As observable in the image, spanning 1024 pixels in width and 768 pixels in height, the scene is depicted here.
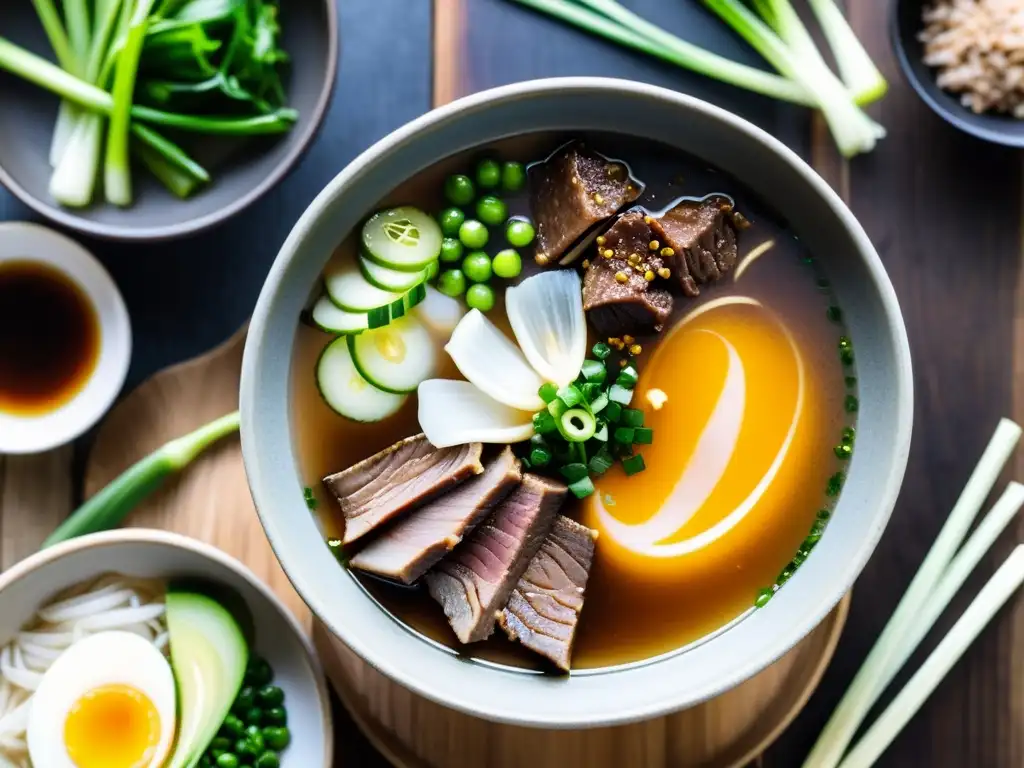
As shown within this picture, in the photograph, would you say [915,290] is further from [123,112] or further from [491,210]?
[123,112]

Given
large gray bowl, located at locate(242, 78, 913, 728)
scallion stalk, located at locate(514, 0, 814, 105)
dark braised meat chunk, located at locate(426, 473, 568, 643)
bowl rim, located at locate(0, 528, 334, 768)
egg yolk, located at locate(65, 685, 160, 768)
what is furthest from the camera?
scallion stalk, located at locate(514, 0, 814, 105)

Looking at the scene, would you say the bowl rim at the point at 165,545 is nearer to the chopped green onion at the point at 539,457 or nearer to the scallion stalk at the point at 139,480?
the scallion stalk at the point at 139,480

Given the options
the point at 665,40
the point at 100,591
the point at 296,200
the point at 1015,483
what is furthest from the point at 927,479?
the point at 100,591

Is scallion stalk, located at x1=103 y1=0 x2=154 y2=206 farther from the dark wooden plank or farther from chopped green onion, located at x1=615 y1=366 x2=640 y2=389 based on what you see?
the dark wooden plank

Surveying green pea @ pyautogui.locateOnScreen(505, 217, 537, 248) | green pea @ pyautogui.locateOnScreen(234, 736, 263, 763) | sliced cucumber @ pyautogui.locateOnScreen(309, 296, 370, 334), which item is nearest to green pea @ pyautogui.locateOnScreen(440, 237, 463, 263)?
green pea @ pyautogui.locateOnScreen(505, 217, 537, 248)

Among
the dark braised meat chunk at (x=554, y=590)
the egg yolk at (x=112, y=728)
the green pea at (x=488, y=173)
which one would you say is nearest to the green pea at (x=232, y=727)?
the egg yolk at (x=112, y=728)

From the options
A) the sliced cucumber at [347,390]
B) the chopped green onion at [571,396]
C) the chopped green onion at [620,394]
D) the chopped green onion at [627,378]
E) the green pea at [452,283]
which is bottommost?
the chopped green onion at [620,394]
